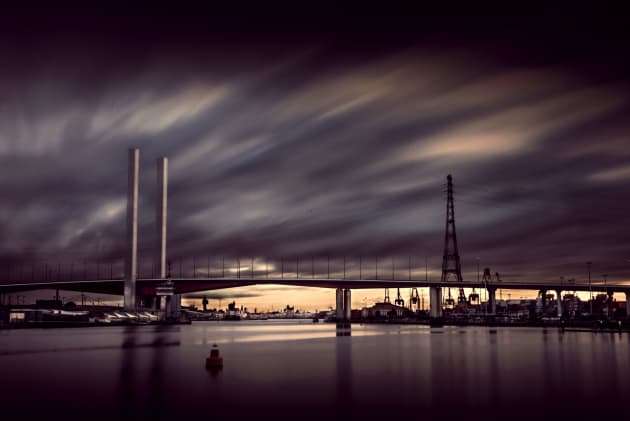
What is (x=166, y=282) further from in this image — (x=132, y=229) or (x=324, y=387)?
(x=324, y=387)

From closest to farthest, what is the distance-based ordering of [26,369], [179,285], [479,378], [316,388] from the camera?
[316,388] < [479,378] < [26,369] < [179,285]

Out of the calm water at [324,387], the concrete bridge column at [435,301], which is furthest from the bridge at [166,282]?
the calm water at [324,387]

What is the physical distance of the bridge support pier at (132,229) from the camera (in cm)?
15738

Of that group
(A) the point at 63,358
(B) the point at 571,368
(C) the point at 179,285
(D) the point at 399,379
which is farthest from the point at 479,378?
(C) the point at 179,285

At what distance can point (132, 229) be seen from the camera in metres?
158

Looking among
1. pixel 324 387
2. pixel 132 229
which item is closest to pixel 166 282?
pixel 132 229

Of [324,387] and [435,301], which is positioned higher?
[324,387]

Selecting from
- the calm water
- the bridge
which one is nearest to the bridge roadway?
the bridge

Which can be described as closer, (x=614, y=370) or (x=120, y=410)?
(x=120, y=410)

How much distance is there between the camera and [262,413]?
19.0 meters

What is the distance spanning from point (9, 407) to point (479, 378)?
1902 centimetres

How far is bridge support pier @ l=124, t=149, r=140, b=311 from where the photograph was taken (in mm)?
157375

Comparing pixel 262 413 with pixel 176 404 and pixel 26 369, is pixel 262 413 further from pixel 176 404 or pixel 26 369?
pixel 26 369

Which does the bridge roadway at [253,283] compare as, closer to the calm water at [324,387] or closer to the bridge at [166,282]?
the bridge at [166,282]
